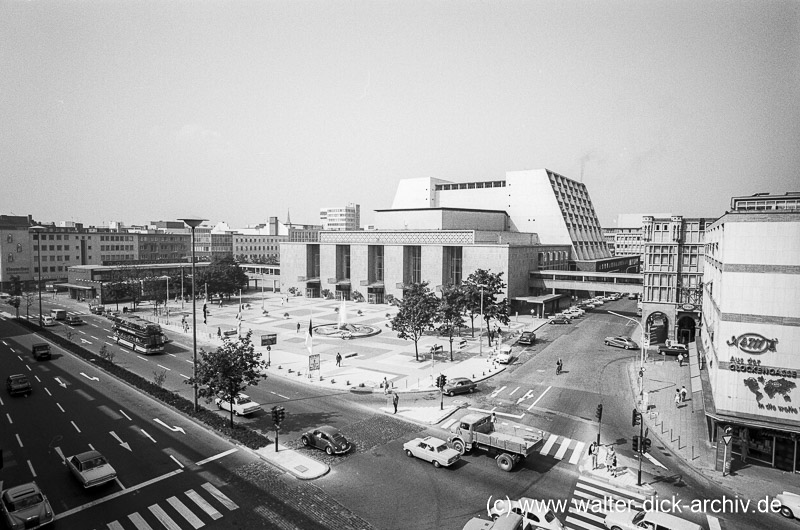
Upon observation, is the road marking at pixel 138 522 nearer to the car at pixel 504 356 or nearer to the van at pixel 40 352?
the car at pixel 504 356

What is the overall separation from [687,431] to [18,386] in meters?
52.2

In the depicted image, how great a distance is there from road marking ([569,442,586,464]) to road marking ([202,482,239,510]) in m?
18.6

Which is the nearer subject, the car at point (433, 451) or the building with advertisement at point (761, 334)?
the building with advertisement at point (761, 334)

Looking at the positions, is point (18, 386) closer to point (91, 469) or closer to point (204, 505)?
point (91, 469)

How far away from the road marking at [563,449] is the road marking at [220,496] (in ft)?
59.4

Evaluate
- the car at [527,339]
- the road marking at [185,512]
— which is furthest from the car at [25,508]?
the car at [527,339]

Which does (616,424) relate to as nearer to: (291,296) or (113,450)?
(113,450)

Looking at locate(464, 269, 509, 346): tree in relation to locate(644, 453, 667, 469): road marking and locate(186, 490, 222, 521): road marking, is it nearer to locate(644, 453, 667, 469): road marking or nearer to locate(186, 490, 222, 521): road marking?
locate(644, 453, 667, 469): road marking

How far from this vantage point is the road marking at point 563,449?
27169mm

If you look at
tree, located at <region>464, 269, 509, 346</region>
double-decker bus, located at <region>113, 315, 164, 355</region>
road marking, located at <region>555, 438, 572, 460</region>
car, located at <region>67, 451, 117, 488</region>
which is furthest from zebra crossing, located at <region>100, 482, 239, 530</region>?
tree, located at <region>464, 269, 509, 346</region>

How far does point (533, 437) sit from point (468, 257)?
A: 191 ft

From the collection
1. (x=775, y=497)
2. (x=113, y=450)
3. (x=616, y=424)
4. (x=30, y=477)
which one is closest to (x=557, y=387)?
(x=616, y=424)

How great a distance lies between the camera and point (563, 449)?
28.1m

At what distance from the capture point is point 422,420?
32875 mm
